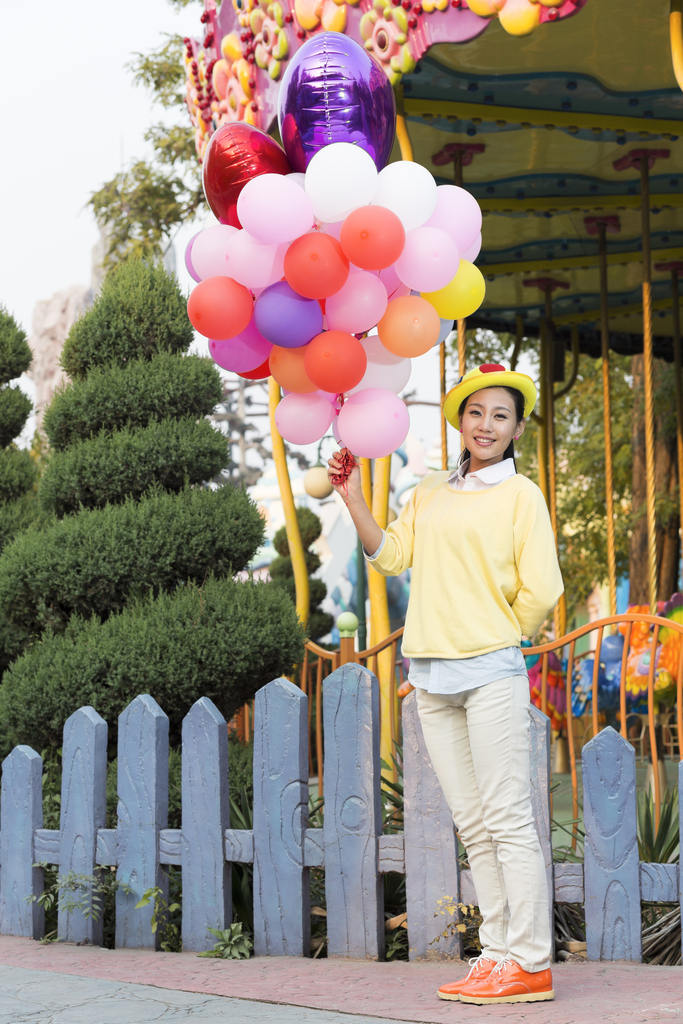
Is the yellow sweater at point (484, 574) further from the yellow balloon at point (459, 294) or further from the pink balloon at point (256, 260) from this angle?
the pink balloon at point (256, 260)

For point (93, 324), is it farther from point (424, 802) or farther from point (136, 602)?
point (424, 802)

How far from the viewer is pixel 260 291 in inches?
121

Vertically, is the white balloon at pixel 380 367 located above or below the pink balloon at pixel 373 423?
above

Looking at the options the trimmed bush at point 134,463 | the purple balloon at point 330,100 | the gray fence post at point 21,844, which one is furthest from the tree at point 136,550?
the purple balloon at point 330,100

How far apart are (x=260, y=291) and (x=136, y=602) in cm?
158

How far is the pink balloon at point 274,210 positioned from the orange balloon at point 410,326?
0.34 meters

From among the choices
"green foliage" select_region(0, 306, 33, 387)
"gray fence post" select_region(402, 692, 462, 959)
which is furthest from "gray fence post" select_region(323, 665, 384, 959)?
"green foliage" select_region(0, 306, 33, 387)

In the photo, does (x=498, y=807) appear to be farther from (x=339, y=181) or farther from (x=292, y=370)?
(x=339, y=181)

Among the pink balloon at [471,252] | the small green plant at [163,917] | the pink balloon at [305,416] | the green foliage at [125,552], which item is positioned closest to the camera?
the pink balloon at [305,416]

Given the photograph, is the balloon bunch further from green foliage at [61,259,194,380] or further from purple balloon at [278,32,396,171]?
green foliage at [61,259,194,380]

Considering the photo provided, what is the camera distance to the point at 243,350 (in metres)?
3.18

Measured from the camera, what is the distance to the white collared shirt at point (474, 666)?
9.07ft

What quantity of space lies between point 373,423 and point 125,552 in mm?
1575

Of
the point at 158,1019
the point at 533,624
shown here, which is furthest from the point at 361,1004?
the point at 533,624
